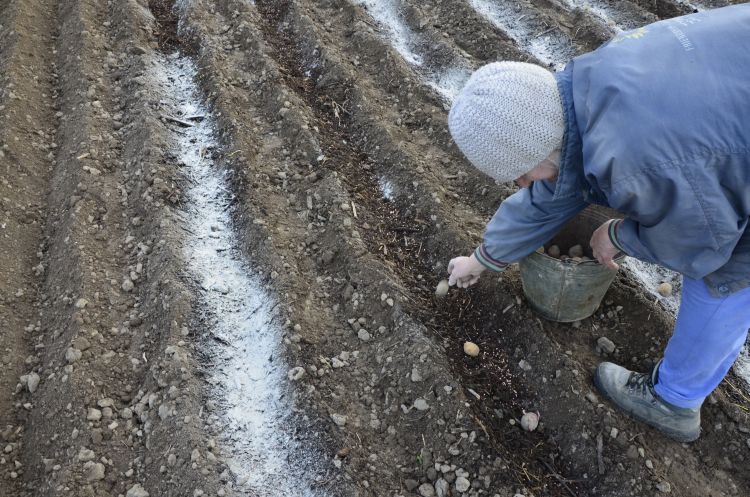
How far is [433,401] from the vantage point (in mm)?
2369

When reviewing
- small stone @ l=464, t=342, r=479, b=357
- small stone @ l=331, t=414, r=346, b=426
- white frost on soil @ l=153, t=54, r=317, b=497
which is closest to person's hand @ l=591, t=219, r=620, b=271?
small stone @ l=464, t=342, r=479, b=357

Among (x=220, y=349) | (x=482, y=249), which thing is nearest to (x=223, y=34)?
(x=220, y=349)

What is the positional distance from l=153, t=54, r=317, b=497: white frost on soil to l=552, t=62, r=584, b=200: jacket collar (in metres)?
1.30

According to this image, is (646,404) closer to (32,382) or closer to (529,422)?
(529,422)

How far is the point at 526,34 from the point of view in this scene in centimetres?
439

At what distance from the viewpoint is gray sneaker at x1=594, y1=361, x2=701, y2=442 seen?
2.25m

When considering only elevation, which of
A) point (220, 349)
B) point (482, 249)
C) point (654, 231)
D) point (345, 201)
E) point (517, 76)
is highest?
point (517, 76)

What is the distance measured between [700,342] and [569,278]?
0.50m

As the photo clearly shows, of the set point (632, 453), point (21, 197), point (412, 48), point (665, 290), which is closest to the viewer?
point (632, 453)

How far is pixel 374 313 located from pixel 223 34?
2.45 m

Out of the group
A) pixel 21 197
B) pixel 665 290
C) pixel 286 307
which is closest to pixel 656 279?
pixel 665 290

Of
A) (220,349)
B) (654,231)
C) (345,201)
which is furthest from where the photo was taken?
(345,201)

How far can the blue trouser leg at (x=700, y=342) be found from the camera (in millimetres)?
1928

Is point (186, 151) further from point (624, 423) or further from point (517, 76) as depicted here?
point (624, 423)
